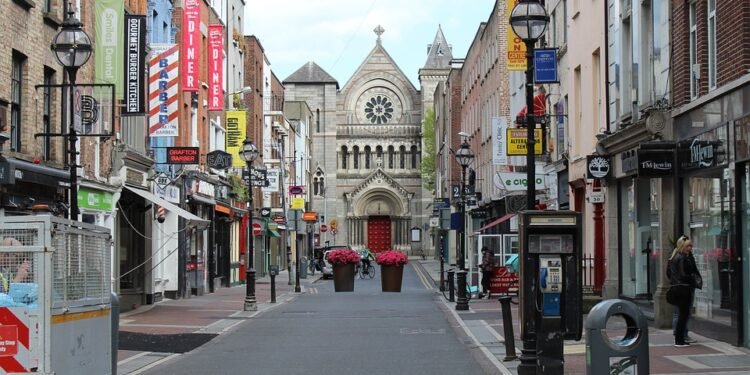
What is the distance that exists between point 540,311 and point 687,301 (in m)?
4.12

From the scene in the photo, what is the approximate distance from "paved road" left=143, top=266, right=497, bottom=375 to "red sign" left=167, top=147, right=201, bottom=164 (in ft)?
15.9

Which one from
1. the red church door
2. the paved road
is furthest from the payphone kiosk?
the red church door

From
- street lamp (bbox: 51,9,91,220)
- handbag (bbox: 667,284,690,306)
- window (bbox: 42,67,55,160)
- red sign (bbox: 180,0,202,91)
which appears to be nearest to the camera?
street lamp (bbox: 51,9,91,220)

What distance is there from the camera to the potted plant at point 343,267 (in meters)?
42.1

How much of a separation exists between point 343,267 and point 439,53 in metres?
75.8

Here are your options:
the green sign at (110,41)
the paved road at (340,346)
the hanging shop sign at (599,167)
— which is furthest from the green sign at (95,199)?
the hanging shop sign at (599,167)

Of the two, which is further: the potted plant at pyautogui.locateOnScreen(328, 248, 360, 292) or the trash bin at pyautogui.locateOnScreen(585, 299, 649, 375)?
the potted plant at pyautogui.locateOnScreen(328, 248, 360, 292)

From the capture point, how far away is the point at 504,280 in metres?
32.7

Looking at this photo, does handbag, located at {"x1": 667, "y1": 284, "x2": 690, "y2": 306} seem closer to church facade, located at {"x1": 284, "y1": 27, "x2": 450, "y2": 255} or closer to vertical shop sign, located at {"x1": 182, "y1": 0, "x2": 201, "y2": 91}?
vertical shop sign, located at {"x1": 182, "y1": 0, "x2": 201, "y2": 91}

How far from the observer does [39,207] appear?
15.3m

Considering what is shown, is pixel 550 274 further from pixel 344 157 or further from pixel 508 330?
pixel 344 157

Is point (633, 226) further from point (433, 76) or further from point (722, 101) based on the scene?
point (433, 76)

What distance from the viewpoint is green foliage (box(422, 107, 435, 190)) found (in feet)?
351

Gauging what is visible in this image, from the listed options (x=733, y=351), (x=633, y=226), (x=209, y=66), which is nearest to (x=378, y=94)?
(x=209, y=66)
